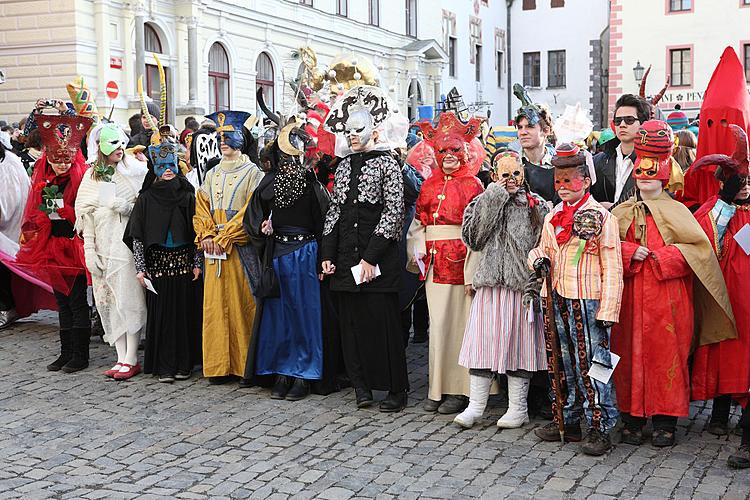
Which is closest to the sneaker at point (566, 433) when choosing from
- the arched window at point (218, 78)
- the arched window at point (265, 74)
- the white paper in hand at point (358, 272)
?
the white paper in hand at point (358, 272)

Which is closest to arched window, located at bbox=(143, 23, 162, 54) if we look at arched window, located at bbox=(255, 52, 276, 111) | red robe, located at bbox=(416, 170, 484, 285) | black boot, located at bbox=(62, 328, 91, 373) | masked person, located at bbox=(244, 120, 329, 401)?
arched window, located at bbox=(255, 52, 276, 111)

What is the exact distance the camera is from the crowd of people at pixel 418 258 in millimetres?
5027

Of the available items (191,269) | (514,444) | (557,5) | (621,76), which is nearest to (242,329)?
(191,269)

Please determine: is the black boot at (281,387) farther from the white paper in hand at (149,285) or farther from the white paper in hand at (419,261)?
the white paper in hand at (419,261)

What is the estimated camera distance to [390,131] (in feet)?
20.5

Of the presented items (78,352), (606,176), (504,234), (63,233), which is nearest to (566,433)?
(504,234)

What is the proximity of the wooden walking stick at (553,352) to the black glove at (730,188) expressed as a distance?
1.13 m

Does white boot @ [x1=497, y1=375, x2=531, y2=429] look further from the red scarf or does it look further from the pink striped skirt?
the red scarf

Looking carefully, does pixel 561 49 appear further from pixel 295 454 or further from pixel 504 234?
pixel 295 454

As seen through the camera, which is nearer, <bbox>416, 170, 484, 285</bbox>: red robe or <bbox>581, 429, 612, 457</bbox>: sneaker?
<bbox>581, 429, 612, 457</bbox>: sneaker

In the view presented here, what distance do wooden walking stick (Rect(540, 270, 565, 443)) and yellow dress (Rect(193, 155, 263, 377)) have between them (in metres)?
2.40

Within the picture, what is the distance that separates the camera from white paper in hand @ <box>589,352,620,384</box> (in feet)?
16.0

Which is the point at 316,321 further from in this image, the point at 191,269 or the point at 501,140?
the point at 501,140

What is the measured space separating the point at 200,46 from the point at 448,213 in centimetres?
1898
